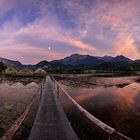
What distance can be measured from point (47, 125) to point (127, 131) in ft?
16.7

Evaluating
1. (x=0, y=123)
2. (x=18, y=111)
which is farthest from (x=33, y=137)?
(x=18, y=111)

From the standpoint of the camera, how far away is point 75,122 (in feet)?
51.0

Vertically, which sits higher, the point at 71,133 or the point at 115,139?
the point at 115,139

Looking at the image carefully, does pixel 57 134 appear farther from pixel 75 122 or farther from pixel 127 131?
pixel 127 131

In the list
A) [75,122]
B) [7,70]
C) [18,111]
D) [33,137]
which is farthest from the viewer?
[7,70]

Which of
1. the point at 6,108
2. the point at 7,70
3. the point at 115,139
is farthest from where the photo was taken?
the point at 7,70

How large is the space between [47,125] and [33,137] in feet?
6.32

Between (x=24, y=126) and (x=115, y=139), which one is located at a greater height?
(x=115, y=139)

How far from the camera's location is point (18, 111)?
21047 mm

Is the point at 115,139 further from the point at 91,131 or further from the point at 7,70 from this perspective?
the point at 7,70

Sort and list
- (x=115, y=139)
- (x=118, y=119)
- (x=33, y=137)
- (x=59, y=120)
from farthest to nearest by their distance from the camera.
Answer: (x=118, y=119) → (x=59, y=120) → (x=33, y=137) → (x=115, y=139)

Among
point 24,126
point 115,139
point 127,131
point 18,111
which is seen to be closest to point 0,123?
point 24,126

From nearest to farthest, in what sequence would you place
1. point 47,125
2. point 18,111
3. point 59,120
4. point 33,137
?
point 33,137 → point 47,125 → point 59,120 → point 18,111

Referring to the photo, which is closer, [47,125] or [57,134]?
[57,134]
